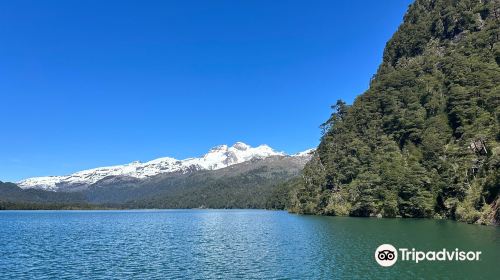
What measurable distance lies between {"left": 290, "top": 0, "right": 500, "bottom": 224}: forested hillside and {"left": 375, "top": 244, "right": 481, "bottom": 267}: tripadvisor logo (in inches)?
1864

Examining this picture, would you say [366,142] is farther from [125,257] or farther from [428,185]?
[125,257]

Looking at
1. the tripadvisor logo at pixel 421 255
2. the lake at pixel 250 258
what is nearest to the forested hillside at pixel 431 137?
the lake at pixel 250 258

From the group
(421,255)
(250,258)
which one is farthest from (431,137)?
(250,258)

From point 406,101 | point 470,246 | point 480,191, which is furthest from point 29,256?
point 406,101

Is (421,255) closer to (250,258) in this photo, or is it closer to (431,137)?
(250,258)

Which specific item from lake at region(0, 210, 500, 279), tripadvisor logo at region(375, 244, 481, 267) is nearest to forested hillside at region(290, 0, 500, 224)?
lake at region(0, 210, 500, 279)

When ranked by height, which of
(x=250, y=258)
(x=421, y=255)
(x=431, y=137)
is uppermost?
Result: (x=431, y=137)

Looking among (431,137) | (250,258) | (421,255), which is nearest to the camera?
(421,255)

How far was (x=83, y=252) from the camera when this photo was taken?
66875mm

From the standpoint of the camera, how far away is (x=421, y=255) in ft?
177

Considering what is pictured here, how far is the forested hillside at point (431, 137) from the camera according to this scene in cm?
11481

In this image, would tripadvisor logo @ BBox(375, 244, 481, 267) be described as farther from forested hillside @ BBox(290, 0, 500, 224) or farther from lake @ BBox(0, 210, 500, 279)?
forested hillside @ BBox(290, 0, 500, 224)

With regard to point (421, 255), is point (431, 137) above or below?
above

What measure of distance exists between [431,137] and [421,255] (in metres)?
94.2
